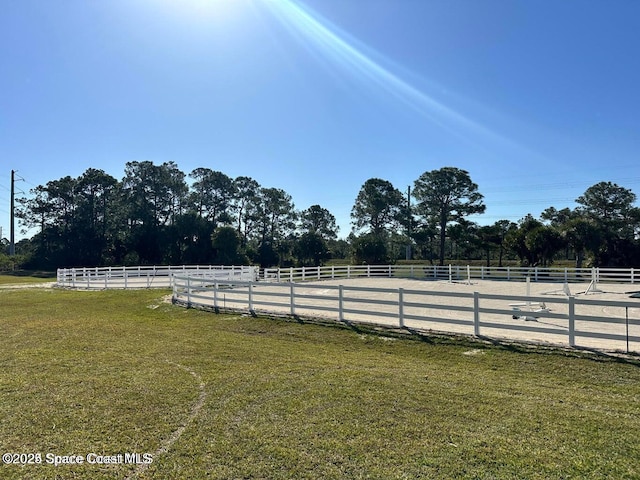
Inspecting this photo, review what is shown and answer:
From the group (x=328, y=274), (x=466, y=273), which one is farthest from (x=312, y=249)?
(x=466, y=273)

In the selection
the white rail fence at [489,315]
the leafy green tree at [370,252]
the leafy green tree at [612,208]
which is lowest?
the white rail fence at [489,315]

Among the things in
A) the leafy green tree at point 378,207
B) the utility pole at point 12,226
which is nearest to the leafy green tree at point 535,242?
the leafy green tree at point 378,207

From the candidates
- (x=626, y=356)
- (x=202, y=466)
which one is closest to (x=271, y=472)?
(x=202, y=466)

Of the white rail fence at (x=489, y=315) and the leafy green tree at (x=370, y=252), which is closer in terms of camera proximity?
the white rail fence at (x=489, y=315)

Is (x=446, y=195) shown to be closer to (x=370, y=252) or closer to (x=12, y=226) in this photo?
(x=370, y=252)

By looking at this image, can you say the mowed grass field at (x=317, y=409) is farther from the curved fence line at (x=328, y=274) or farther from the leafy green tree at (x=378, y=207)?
the leafy green tree at (x=378, y=207)

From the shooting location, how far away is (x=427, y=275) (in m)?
34.0

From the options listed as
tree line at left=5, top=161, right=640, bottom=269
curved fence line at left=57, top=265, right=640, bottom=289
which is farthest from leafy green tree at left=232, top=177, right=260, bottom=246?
curved fence line at left=57, top=265, right=640, bottom=289

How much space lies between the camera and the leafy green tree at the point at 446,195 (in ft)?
169

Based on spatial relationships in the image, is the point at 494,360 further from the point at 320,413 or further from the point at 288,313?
the point at 288,313

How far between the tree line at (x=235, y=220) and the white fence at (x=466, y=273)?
8.85 meters

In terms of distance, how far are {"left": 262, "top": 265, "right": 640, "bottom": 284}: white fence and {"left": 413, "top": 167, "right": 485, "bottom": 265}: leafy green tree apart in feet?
60.0

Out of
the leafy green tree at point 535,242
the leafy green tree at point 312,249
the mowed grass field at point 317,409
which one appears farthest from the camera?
the leafy green tree at point 312,249

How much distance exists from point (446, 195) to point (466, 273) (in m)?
23.2
